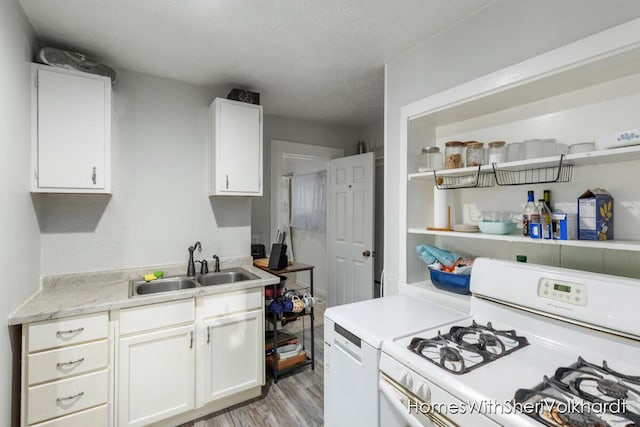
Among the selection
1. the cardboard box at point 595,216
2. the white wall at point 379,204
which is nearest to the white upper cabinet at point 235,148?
the white wall at point 379,204

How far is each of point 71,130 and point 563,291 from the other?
263 centimetres

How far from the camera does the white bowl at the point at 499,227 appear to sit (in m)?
1.43

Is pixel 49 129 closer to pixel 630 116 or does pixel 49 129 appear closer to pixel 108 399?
pixel 108 399

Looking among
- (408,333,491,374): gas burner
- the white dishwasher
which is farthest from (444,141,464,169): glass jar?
(408,333,491,374): gas burner

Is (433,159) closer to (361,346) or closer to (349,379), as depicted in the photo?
(361,346)

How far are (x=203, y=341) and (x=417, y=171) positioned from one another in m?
1.74

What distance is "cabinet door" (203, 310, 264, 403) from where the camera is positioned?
202cm

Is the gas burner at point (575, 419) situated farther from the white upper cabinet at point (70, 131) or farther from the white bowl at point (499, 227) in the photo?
the white upper cabinet at point (70, 131)

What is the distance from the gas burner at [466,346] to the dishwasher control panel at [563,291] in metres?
0.21

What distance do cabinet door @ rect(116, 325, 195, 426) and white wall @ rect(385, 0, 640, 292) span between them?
1408 millimetres

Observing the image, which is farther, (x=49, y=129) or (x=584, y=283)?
(x=49, y=129)

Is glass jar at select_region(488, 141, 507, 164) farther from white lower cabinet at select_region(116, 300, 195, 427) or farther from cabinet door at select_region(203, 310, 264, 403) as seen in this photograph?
white lower cabinet at select_region(116, 300, 195, 427)

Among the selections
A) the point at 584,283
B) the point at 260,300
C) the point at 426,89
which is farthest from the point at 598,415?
the point at 260,300

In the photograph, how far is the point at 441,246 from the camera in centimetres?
189
